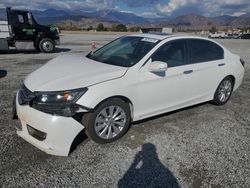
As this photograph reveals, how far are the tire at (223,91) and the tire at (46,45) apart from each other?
11.3 metres

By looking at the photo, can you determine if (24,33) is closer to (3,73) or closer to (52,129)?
(3,73)

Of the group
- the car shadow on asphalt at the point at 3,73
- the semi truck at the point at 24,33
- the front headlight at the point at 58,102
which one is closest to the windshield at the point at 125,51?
the front headlight at the point at 58,102

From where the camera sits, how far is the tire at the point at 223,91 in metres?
5.67

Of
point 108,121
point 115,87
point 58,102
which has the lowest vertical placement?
point 108,121

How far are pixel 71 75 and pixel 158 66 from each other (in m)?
1.32

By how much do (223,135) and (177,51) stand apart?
166cm

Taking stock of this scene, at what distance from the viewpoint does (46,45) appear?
1477 centimetres

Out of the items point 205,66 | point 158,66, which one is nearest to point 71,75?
point 158,66

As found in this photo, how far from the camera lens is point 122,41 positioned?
205 inches

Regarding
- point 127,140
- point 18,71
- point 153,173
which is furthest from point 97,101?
point 18,71

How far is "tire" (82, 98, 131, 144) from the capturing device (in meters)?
3.72

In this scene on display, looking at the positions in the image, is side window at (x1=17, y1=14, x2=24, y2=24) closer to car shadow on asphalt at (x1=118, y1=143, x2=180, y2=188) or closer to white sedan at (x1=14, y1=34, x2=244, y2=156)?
white sedan at (x1=14, y1=34, x2=244, y2=156)

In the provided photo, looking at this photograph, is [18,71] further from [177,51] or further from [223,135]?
[223,135]

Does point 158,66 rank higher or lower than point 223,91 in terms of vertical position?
higher
